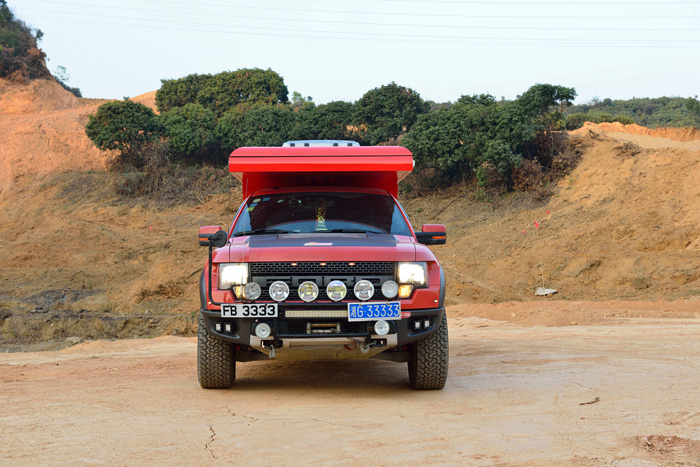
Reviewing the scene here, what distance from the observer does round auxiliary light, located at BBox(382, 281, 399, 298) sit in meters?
6.01

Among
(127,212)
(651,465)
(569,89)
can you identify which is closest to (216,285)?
(651,465)

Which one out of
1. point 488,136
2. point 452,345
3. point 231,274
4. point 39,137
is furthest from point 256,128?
point 231,274

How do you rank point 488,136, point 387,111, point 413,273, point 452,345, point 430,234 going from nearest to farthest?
point 413,273 → point 430,234 → point 452,345 → point 488,136 → point 387,111

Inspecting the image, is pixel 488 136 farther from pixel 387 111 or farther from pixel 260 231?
pixel 260 231

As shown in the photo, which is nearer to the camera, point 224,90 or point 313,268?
point 313,268

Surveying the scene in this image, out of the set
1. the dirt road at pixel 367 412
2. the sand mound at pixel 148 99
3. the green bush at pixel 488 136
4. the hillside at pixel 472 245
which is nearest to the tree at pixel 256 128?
the hillside at pixel 472 245

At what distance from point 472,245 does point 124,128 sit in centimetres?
2090

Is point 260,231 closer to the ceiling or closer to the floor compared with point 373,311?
closer to the ceiling

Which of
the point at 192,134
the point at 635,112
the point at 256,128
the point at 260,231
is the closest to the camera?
the point at 260,231

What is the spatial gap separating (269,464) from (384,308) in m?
1.98

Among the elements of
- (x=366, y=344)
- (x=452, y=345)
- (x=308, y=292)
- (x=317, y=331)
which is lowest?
(x=452, y=345)

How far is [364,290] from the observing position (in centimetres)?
600

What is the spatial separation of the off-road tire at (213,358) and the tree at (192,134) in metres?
31.0

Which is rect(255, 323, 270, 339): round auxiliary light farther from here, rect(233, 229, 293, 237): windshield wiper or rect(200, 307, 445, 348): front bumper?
rect(233, 229, 293, 237): windshield wiper
